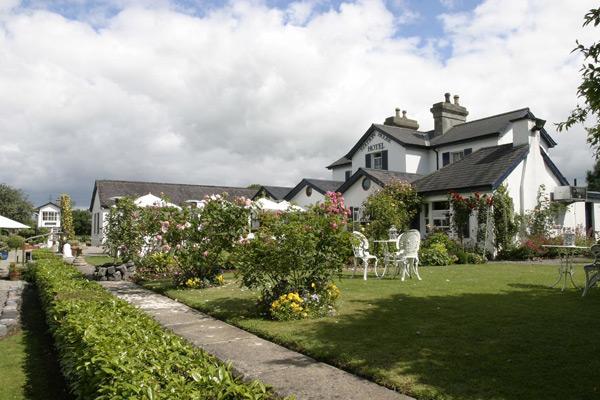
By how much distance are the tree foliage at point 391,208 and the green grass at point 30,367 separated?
586 inches

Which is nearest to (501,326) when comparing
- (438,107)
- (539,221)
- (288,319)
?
(288,319)

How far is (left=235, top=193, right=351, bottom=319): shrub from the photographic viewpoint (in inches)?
305

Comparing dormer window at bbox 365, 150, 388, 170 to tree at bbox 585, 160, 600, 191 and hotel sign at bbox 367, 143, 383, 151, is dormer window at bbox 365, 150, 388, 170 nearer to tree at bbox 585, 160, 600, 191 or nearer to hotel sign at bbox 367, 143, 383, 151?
hotel sign at bbox 367, 143, 383, 151

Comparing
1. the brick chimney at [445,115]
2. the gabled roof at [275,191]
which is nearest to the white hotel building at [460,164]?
the brick chimney at [445,115]

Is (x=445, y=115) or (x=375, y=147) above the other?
(x=445, y=115)

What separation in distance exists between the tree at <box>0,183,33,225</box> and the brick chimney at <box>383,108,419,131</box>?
52.4m

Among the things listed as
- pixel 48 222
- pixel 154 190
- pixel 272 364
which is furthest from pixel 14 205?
pixel 272 364

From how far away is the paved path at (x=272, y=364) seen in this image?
420cm

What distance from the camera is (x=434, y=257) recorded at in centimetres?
1680

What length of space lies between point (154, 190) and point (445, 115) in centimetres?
2768

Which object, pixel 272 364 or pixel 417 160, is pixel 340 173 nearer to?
pixel 417 160

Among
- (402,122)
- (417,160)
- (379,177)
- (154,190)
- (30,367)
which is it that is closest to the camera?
(30,367)

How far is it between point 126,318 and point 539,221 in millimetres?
20223

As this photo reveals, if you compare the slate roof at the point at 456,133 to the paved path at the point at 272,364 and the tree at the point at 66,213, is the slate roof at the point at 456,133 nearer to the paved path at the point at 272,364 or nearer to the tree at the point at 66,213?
the tree at the point at 66,213
